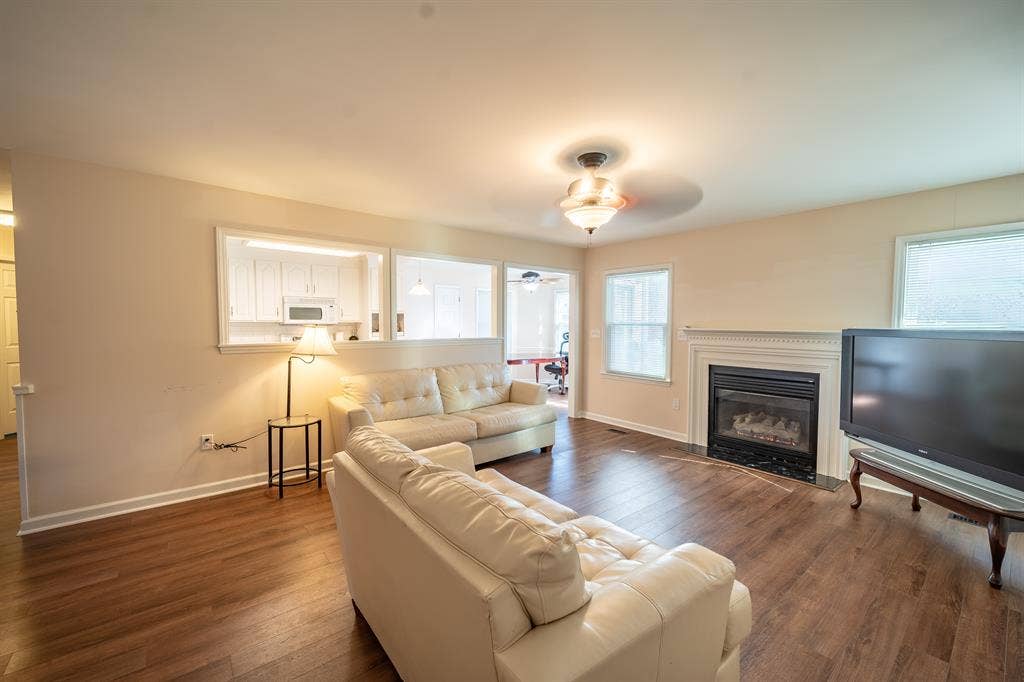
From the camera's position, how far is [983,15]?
1.44m

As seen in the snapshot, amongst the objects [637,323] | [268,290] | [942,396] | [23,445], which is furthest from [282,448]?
[942,396]

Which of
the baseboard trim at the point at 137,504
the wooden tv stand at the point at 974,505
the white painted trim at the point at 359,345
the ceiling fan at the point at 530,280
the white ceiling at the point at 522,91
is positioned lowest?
the baseboard trim at the point at 137,504

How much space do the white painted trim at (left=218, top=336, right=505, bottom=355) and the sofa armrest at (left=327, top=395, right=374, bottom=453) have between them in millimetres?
523

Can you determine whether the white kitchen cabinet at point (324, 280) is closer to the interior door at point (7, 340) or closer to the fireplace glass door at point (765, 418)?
the interior door at point (7, 340)

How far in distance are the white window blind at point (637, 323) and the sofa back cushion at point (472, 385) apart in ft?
5.69

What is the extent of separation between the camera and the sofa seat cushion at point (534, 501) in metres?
1.99

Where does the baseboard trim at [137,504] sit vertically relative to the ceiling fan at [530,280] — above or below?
below

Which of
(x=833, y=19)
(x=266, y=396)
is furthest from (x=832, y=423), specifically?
(x=266, y=396)

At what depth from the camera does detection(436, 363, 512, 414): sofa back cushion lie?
167 inches

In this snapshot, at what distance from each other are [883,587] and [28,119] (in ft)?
17.3

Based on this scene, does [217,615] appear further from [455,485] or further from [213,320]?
[213,320]

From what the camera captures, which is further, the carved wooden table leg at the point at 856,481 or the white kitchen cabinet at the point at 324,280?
the white kitchen cabinet at the point at 324,280

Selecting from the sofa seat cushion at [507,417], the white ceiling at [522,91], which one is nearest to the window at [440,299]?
the sofa seat cushion at [507,417]

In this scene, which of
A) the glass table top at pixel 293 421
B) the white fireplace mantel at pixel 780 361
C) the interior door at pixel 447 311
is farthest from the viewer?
the interior door at pixel 447 311
